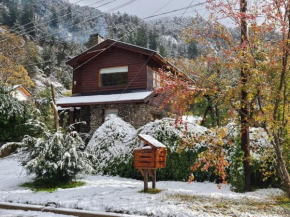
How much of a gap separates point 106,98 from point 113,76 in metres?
2.41

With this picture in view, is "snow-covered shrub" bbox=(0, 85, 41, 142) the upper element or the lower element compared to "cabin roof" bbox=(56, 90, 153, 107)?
lower

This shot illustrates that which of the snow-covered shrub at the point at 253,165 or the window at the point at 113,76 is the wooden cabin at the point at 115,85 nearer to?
the window at the point at 113,76

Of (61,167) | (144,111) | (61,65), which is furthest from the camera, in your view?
(61,65)

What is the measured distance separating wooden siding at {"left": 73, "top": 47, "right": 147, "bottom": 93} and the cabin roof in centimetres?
93

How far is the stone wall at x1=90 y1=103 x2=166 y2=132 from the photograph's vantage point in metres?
15.4

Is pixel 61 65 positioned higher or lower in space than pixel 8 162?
higher

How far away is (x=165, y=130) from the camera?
9.65 m

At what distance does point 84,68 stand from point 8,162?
809cm

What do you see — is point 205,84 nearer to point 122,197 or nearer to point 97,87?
point 122,197

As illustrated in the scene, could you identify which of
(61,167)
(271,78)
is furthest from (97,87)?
(271,78)

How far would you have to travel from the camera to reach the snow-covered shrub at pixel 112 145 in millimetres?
10031

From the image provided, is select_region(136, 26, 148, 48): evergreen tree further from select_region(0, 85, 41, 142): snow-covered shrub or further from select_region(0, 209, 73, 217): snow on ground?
select_region(0, 209, 73, 217): snow on ground

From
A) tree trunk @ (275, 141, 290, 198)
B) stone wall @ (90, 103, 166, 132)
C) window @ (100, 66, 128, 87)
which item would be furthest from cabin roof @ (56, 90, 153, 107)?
tree trunk @ (275, 141, 290, 198)

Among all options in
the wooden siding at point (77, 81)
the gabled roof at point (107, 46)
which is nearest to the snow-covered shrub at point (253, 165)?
the gabled roof at point (107, 46)
